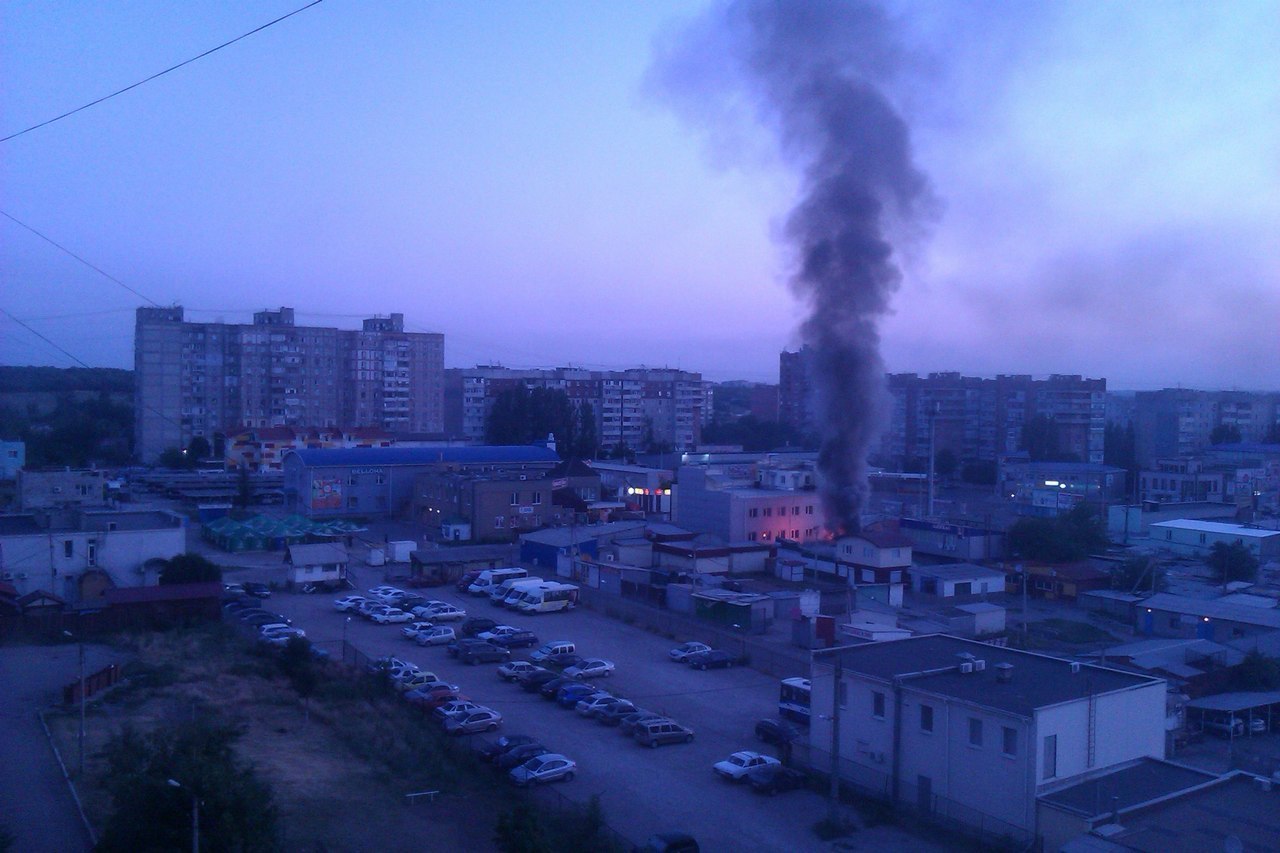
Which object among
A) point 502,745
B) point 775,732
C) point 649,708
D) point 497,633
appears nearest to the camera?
point 502,745

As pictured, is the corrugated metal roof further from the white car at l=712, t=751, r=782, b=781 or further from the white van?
the white car at l=712, t=751, r=782, b=781

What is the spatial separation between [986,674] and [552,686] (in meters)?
2.96

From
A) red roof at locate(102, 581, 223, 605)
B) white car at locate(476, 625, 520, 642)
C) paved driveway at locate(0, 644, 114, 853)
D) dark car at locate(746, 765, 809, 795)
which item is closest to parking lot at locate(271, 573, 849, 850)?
dark car at locate(746, 765, 809, 795)

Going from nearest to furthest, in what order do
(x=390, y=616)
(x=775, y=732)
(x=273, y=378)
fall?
1. (x=775, y=732)
2. (x=390, y=616)
3. (x=273, y=378)

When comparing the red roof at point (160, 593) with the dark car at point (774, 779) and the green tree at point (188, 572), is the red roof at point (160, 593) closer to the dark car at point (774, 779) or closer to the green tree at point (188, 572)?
the green tree at point (188, 572)

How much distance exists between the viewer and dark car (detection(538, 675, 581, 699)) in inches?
263

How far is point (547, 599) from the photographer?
9.77m

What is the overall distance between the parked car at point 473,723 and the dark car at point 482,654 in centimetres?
164

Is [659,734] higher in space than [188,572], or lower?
lower

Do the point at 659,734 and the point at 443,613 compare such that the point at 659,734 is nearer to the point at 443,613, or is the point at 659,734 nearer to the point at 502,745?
the point at 502,745

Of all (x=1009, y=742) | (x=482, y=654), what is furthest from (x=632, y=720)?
(x=1009, y=742)

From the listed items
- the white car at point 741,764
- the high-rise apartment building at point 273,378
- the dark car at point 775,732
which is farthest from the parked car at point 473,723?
the high-rise apartment building at point 273,378

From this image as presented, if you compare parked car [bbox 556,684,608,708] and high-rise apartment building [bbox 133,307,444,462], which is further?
high-rise apartment building [bbox 133,307,444,462]

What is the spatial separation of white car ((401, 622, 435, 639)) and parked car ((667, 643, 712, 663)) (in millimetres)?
2201
